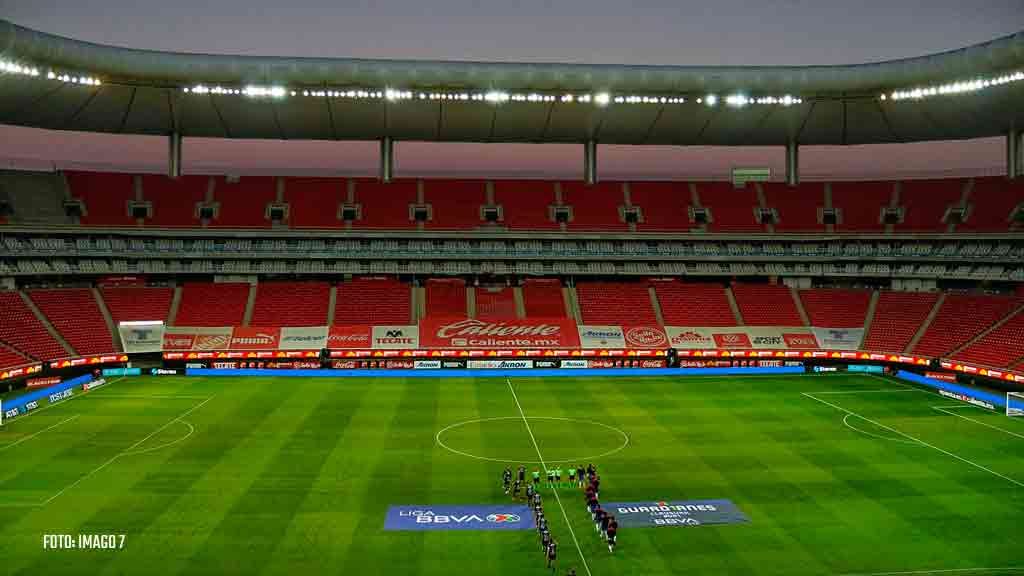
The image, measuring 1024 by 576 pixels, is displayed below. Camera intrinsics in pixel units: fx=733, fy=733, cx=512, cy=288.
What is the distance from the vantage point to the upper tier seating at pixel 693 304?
5316cm

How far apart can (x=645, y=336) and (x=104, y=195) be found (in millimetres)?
41577

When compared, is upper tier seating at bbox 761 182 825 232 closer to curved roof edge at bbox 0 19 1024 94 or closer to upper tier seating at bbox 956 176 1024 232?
upper tier seating at bbox 956 176 1024 232

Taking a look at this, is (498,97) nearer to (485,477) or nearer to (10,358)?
(485,477)

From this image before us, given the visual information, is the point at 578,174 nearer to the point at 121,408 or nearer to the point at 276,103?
the point at 276,103

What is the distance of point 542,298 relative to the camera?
2191 inches

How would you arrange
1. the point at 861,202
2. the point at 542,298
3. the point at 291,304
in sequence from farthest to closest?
the point at 861,202
the point at 542,298
the point at 291,304

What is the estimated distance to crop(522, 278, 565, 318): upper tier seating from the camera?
53844mm

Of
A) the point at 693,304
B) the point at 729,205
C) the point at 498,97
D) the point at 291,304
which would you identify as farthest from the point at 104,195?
the point at 729,205

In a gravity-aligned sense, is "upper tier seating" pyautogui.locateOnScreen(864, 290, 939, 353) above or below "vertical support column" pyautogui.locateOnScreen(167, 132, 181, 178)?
below

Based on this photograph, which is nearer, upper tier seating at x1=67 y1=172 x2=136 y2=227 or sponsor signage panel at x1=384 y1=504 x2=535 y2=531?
sponsor signage panel at x1=384 y1=504 x2=535 y2=531

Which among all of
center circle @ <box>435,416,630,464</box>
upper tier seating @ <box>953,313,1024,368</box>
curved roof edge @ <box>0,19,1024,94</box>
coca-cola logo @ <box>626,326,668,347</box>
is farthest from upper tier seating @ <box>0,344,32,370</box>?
upper tier seating @ <box>953,313,1024,368</box>

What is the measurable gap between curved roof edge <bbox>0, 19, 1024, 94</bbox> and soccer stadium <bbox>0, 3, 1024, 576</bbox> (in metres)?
0.20

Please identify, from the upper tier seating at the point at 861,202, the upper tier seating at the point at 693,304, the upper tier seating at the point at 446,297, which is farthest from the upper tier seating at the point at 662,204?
the upper tier seating at the point at 446,297

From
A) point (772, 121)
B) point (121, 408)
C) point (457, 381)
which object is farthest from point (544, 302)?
point (121, 408)
